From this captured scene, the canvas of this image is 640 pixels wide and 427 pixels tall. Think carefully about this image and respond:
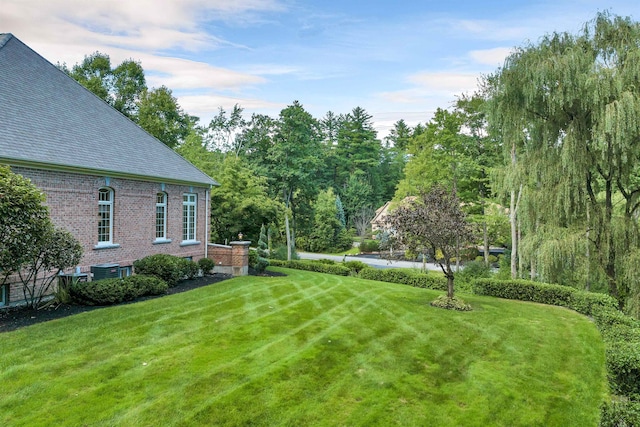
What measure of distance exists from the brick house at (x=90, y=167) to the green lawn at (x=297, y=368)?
11.9 ft

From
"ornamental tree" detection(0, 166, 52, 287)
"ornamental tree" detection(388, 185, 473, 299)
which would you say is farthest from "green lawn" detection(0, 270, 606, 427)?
"ornamental tree" detection(388, 185, 473, 299)

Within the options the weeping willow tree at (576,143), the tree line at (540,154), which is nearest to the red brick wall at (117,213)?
the tree line at (540,154)

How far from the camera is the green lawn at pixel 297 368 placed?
17.2 ft

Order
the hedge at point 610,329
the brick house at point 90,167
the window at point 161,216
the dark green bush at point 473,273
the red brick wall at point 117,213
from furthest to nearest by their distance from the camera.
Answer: the dark green bush at point 473,273
the window at point 161,216
the red brick wall at point 117,213
the brick house at point 90,167
the hedge at point 610,329

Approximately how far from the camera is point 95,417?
489 cm

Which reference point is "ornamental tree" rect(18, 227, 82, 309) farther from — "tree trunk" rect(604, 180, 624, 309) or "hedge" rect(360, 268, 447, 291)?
"tree trunk" rect(604, 180, 624, 309)

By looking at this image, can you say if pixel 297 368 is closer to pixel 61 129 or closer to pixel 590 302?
pixel 590 302

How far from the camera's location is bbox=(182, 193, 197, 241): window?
17297 millimetres

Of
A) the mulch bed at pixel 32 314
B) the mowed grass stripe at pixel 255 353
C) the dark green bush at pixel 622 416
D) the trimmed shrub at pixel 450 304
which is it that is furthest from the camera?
the trimmed shrub at pixel 450 304

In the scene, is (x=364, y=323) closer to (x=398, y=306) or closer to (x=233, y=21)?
(x=398, y=306)

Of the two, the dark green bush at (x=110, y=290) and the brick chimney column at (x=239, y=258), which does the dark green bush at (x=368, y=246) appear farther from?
the dark green bush at (x=110, y=290)

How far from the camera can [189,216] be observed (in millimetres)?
17656

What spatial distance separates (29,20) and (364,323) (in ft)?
53.2

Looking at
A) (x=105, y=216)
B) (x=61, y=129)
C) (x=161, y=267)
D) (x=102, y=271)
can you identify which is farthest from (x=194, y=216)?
(x=61, y=129)
